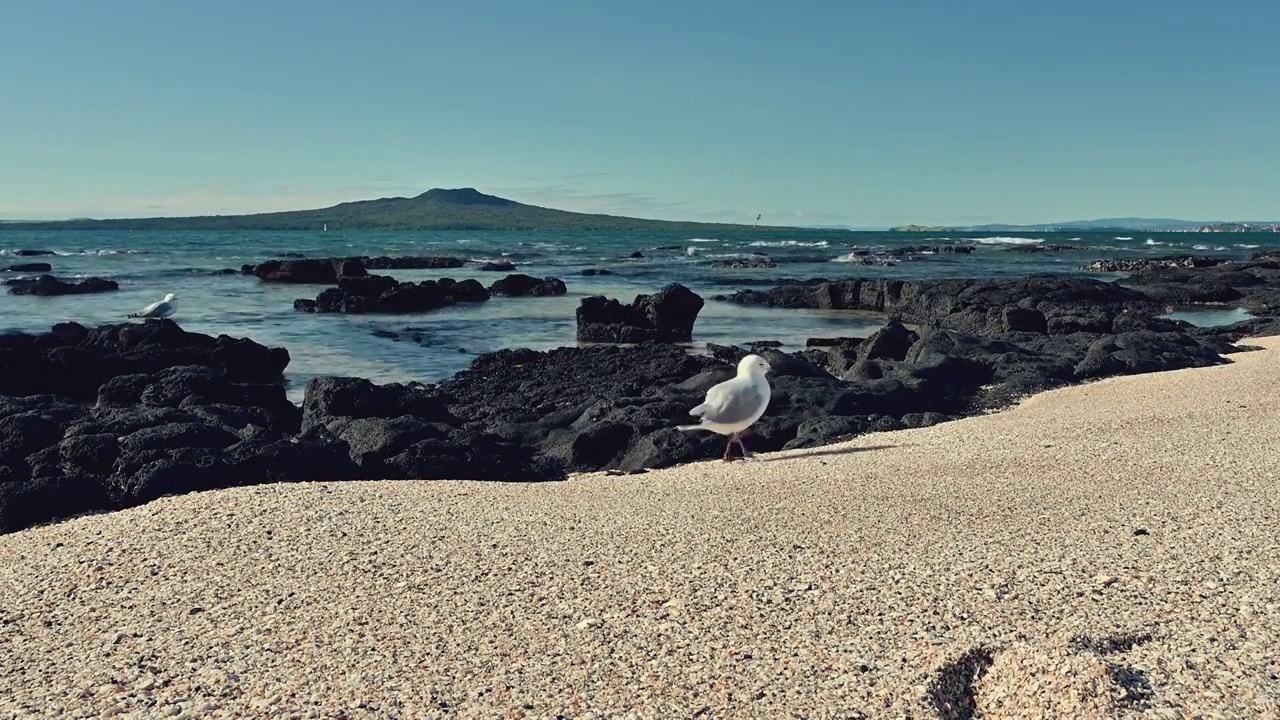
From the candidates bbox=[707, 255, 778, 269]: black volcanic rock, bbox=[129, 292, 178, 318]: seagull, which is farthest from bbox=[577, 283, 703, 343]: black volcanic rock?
bbox=[707, 255, 778, 269]: black volcanic rock

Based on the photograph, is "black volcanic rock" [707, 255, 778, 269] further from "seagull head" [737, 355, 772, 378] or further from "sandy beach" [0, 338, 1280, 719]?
"sandy beach" [0, 338, 1280, 719]

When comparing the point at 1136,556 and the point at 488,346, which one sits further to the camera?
the point at 488,346

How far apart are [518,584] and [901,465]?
3.25m

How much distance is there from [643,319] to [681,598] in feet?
53.5

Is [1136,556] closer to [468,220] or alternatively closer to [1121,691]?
[1121,691]

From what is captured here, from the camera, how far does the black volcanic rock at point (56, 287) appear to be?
3097cm

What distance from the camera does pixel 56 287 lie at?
3097cm

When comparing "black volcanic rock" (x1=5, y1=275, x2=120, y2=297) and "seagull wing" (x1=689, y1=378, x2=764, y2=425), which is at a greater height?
"seagull wing" (x1=689, y1=378, x2=764, y2=425)

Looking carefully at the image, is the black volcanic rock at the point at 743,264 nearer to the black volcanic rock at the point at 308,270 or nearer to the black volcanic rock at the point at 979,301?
the black volcanic rock at the point at 979,301

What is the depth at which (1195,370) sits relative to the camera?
1143 centimetres

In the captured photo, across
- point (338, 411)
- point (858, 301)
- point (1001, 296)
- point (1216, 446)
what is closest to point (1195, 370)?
point (1216, 446)

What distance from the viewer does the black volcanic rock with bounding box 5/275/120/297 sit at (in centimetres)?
3097

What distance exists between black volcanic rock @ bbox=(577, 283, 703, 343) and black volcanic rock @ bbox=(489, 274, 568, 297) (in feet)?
39.6

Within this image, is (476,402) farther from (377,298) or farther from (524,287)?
(524,287)
